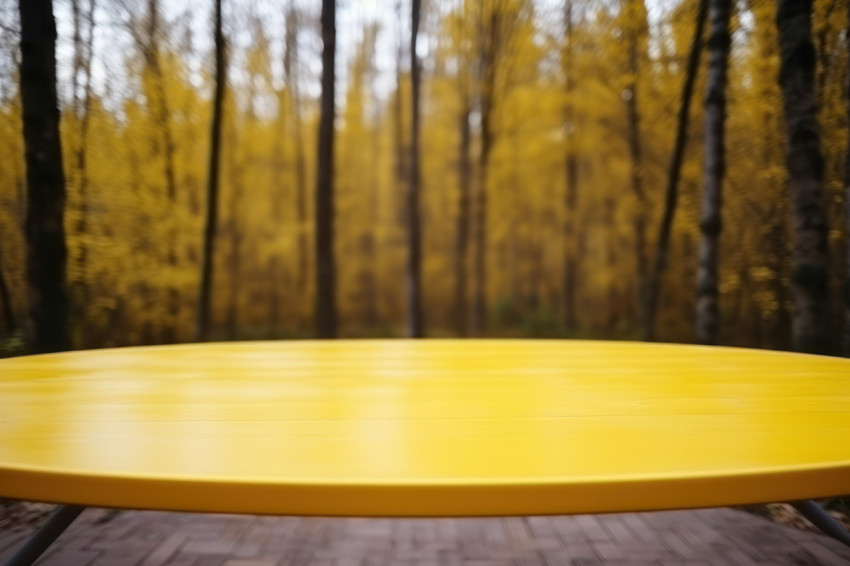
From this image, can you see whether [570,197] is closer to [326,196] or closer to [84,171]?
[326,196]

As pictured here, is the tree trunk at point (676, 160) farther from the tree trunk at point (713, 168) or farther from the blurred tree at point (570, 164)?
the blurred tree at point (570, 164)

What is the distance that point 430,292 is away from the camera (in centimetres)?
1526

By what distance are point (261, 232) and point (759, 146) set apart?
9.28 meters

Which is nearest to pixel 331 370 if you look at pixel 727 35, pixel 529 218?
pixel 727 35

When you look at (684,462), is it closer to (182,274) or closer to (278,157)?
(182,274)

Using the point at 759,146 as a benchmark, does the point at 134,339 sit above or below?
below

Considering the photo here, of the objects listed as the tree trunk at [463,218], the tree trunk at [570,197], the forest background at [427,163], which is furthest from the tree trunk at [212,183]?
the tree trunk at [570,197]

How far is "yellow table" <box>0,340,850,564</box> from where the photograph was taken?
1.94 feet

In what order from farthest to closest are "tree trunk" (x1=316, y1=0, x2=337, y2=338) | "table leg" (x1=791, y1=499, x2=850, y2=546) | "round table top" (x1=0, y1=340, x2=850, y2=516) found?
"tree trunk" (x1=316, y1=0, x2=337, y2=338), "table leg" (x1=791, y1=499, x2=850, y2=546), "round table top" (x1=0, y1=340, x2=850, y2=516)

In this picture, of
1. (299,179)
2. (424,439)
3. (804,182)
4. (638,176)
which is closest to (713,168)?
(804,182)

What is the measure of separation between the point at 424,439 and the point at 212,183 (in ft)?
19.3

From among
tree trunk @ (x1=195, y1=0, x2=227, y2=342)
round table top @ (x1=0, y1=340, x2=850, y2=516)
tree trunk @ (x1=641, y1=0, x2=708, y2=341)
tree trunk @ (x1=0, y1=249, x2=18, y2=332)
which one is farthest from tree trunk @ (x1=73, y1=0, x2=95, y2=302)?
tree trunk @ (x1=641, y1=0, x2=708, y2=341)

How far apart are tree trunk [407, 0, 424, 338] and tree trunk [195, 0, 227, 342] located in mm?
2378

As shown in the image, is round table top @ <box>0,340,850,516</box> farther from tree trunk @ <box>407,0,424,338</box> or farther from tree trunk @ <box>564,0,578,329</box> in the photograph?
tree trunk @ <box>564,0,578,329</box>
